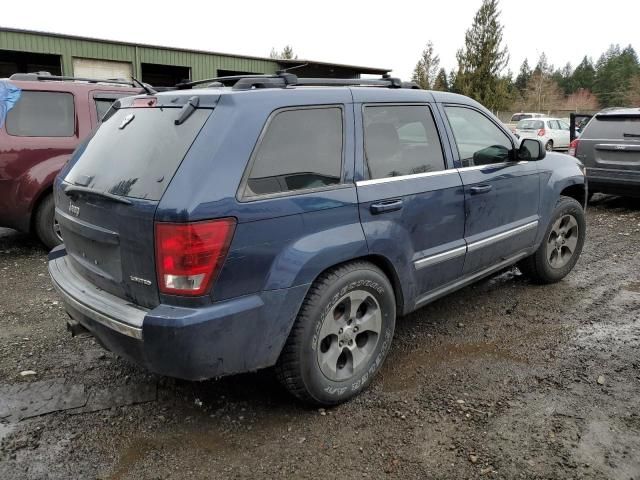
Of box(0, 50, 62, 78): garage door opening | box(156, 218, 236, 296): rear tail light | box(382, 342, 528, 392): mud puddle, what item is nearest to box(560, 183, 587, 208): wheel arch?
box(382, 342, 528, 392): mud puddle

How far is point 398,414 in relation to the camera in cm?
290

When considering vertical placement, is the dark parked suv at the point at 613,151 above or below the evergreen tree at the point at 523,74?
below

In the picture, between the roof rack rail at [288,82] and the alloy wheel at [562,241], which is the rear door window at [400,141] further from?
the alloy wheel at [562,241]

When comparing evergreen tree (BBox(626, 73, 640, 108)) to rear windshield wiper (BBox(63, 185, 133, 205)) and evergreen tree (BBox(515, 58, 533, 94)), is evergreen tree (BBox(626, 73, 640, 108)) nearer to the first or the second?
evergreen tree (BBox(515, 58, 533, 94))

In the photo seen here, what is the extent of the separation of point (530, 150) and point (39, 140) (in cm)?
499

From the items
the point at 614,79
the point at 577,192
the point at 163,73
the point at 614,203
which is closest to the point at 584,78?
the point at 614,79

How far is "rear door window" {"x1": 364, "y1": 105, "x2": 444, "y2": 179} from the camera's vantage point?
3.08 metres

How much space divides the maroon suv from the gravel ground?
1.79 m

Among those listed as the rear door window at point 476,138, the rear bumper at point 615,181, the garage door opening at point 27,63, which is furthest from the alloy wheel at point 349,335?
the garage door opening at point 27,63

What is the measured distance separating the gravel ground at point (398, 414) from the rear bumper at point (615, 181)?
4.50m

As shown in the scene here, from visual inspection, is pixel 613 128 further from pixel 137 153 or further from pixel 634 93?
pixel 634 93

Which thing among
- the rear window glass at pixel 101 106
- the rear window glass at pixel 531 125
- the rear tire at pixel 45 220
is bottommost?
the rear tire at pixel 45 220

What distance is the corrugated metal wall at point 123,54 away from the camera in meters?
17.3

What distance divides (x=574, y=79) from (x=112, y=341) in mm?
88862
